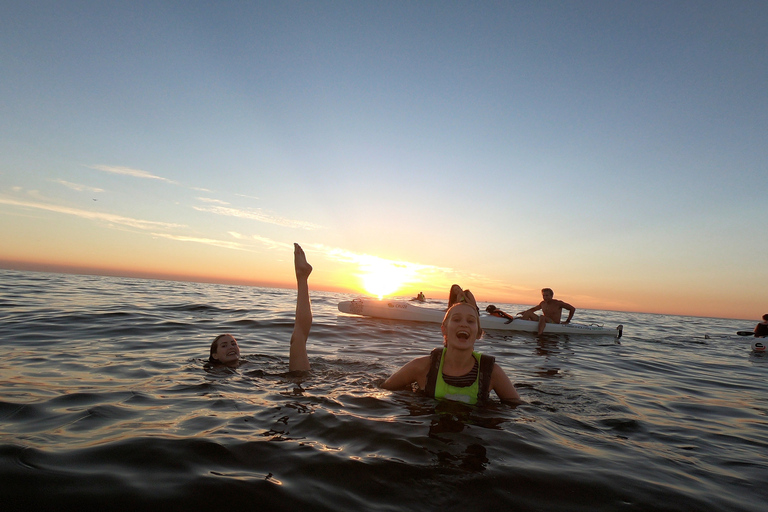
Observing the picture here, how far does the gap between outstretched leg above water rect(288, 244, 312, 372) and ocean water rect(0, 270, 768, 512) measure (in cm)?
24

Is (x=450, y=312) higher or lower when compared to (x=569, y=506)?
higher

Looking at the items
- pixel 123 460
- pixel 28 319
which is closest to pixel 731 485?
pixel 123 460

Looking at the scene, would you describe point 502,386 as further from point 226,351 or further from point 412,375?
point 226,351

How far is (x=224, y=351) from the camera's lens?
19.5 ft

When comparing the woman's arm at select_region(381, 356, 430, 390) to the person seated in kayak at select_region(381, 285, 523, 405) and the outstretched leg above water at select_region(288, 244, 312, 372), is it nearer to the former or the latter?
the person seated in kayak at select_region(381, 285, 523, 405)

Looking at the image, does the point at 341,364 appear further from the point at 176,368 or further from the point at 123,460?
the point at 123,460

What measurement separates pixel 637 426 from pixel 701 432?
0.74 metres

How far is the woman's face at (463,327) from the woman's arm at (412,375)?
22.5 inches

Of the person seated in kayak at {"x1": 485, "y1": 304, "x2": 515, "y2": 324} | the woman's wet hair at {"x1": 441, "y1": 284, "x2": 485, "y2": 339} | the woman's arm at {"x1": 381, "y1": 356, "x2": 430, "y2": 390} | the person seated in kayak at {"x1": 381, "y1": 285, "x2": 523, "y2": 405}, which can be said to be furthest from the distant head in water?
the person seated in kayak at {"x1": 485, "y1": 304, "x2": 515, "y2": 324}

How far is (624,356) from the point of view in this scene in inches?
419

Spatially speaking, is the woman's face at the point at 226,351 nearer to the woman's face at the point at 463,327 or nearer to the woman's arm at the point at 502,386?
the woman's face at the point at 463,327

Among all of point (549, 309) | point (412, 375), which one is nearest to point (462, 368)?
point (412, 375)

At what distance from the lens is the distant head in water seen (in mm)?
5953

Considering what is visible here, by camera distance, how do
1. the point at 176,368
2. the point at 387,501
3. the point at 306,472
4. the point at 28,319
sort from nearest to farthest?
the point at 387,501 → the point at 306,472 → the point at 176,368 → the point at 28,319
